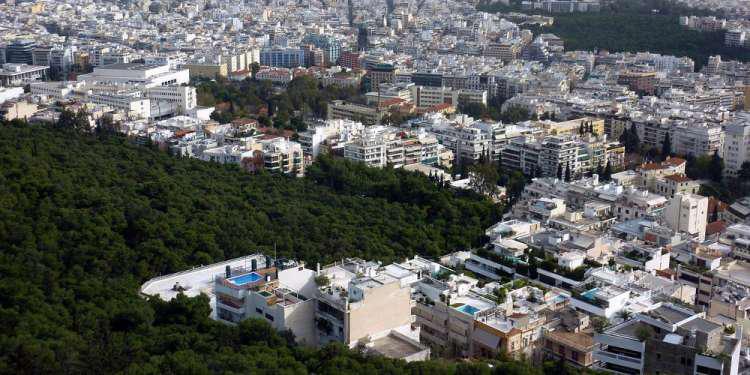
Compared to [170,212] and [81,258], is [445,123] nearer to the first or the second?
[170,212]

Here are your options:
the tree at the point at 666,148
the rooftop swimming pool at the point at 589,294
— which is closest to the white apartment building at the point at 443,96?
the tree at the point at 666,148

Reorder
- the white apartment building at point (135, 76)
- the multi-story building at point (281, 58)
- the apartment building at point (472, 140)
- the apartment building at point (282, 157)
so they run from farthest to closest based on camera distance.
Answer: the multi-story building at point (281, 58) → the white apartment building at point (135, 76) → the apartment building at point (472, 140) → the apartment building at point (282, 157)

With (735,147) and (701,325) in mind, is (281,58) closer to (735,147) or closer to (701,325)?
(735,147)

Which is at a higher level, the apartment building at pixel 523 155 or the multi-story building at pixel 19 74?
the multi-story building at pixel 19 74

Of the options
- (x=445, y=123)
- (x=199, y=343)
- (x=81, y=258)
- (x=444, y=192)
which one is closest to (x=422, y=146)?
(x=445, y=123)

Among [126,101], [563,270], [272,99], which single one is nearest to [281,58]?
[272,99]

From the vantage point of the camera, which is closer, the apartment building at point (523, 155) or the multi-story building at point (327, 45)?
the apartment building at point (523, 155)

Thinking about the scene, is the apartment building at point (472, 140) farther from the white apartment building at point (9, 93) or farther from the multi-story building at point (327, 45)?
the multi-story building at point (327, 45)
